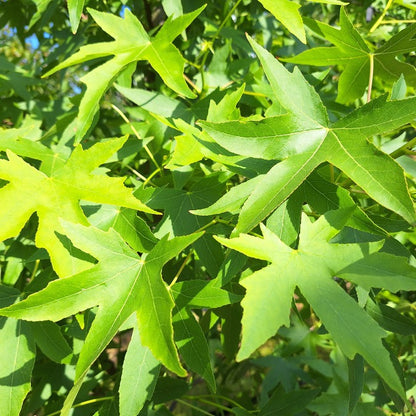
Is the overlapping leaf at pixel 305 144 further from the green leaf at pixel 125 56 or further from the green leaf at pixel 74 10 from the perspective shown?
the green leaf at pixel 74 10

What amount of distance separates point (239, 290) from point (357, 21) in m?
1.66

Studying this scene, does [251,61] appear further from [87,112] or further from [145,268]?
[145,268]

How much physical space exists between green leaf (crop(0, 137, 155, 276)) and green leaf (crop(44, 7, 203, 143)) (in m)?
0.09

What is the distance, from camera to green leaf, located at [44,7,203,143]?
0.77m

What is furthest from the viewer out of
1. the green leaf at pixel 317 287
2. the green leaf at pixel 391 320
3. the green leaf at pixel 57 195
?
the green leaf at pixel 391 320

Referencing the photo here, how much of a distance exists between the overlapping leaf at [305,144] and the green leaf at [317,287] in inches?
2.1

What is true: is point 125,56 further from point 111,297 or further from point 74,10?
point 111,297

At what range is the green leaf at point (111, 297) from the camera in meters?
0.58

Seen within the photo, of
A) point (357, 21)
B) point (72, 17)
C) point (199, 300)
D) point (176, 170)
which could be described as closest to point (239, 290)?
point (199, 300)

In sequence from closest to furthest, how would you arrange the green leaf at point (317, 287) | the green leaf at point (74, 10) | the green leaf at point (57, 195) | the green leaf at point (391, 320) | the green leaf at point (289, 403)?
the green leaf at point (317, 287)
the green leaf at point (57, 195)
the green leaf at point (391, 320)
the green leaf at point (74, 10)
the green leaf at point (289, 403)

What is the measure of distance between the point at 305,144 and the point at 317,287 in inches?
8.4

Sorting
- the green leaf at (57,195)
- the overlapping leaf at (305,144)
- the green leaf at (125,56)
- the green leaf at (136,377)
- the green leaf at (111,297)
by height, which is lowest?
the green leaf at (136,377)

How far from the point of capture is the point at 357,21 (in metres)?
1.97

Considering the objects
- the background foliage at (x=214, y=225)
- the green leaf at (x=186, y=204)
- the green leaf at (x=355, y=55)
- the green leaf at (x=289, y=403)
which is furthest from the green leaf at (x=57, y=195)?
the green leaf at (x=289, y=403)
